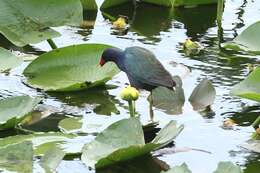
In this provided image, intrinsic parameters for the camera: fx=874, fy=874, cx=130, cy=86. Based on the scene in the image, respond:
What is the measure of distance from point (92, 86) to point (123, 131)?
0.81 m

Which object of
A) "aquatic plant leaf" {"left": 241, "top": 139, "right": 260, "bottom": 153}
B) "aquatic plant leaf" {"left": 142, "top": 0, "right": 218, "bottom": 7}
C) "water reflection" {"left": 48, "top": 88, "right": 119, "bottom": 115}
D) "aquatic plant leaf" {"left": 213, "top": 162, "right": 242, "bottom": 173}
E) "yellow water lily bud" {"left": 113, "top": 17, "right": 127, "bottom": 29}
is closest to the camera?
"aquatic plant leaf" {"left": 213, "top": 162, "right": 242, "bottom": 173}

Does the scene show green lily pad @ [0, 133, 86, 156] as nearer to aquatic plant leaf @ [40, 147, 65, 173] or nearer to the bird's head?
aquatic plant leaf @ [40, 147, 65, 173]

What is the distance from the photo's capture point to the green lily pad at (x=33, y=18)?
11.9 feet

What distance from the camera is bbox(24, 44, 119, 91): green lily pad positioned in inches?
Result: 140

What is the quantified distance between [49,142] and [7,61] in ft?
2.00

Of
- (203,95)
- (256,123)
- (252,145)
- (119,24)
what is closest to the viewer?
(252,145)

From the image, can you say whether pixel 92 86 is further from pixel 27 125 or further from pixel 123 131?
pixel 123 131

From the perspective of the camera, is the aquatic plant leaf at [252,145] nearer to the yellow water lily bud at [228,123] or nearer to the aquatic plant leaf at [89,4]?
the yellow water lily bud at [228,123]

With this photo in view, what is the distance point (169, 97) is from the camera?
350 centimetres

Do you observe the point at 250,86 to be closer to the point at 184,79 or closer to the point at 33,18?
the point at 184,79

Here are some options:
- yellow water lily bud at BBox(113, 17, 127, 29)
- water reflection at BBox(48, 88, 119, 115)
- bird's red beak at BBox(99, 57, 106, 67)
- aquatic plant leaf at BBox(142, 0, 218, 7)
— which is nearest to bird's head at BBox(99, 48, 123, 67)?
bird's red beak at BBox(99, 57, 106, 67)

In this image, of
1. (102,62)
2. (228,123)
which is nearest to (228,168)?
(228,123)

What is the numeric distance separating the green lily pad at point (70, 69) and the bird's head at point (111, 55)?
0.20ft

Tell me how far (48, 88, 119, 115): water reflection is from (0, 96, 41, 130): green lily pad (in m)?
0.41
